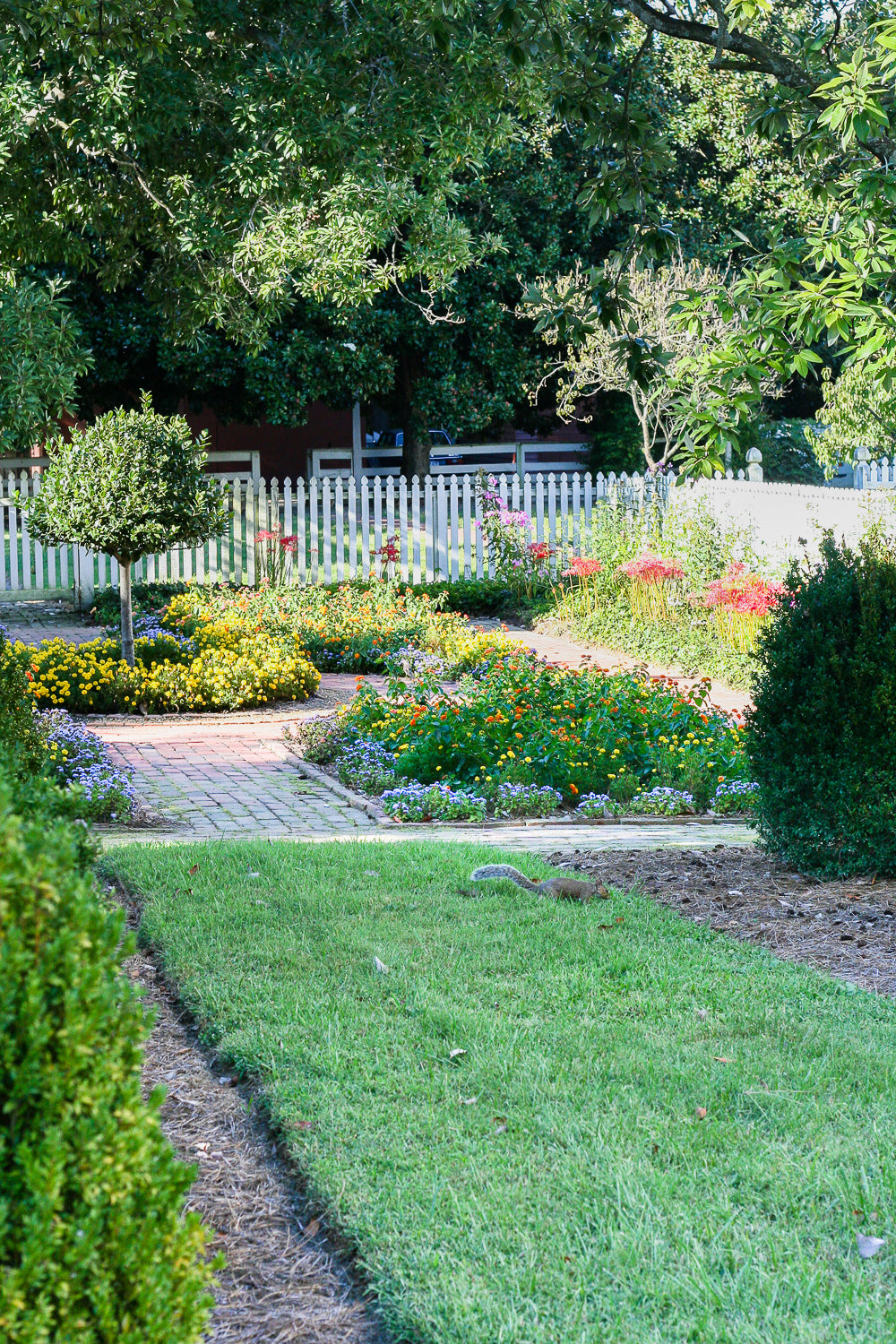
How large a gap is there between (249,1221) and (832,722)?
3814 mm

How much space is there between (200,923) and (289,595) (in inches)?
427

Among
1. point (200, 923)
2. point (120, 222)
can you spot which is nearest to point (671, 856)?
point (200, 923)

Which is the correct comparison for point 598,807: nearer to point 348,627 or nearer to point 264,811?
point 264,811

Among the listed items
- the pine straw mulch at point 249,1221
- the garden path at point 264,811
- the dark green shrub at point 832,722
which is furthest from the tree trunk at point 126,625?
the pine straw mulch at point 249,1221

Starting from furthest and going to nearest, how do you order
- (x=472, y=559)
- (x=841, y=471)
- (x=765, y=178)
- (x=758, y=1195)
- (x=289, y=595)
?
(x=841, y=471), (x=765, y=178), (x=472, y=559), (x=289, y=595), (x=758, y=1195)

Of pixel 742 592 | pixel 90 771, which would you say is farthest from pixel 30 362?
pixel 742 592

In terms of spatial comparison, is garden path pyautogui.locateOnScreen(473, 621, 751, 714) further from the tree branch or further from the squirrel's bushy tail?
the tree branch

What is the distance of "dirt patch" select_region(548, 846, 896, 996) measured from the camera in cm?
502

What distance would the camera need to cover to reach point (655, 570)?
49.4 ft

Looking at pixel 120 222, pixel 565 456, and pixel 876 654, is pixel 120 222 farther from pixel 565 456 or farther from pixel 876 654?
pixel 565 456

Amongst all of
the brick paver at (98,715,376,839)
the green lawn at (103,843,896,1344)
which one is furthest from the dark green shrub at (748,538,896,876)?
the brick paver at (98,715,376,839)

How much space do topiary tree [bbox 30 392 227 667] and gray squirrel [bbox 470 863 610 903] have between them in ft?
22.4

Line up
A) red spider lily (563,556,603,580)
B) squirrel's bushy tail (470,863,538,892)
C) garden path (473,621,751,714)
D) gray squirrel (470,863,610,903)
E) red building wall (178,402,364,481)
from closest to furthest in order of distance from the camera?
gray squirrel (470,863,610,903)
squirrel's bushy tail (470,863,538,892)
garden path (473,621,751,714)
red spider lily (563,556,603,580)
red building wall (178,402,364,481)

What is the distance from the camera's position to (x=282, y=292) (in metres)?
9.35
